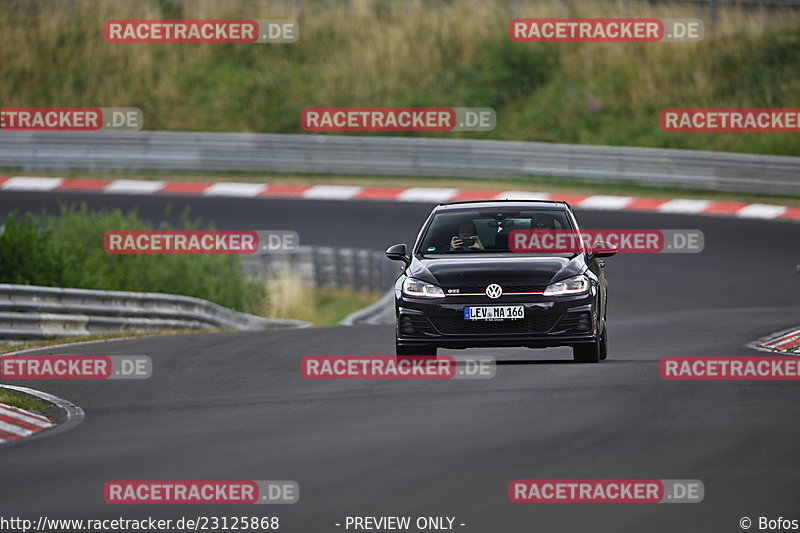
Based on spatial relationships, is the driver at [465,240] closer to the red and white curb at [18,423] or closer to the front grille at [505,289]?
the front grille at [505,289]

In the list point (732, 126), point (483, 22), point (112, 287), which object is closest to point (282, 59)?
point (483, 22)

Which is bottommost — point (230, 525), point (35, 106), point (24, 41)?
point (230, 525)

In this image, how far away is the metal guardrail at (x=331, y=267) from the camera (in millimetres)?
28078

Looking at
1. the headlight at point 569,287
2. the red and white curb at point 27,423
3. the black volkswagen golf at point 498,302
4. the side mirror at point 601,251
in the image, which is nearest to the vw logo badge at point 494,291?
the black volkswagen golf at point 498,302

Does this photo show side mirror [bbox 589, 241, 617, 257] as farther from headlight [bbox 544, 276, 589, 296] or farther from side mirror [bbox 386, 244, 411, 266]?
side mirror [bbox 386, 244, 411, 266]

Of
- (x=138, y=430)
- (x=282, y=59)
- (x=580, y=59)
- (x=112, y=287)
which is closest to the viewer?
(x=138, y=430)

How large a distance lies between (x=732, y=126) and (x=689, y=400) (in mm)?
24961

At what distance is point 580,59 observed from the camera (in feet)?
133

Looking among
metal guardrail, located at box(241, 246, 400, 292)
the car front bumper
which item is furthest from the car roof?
metal guardrail, located at box(241, 246, 400, 292)

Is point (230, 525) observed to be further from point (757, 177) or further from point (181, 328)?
point (757, 177)

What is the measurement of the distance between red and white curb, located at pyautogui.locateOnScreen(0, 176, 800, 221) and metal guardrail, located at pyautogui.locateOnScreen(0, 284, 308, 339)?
393 inches

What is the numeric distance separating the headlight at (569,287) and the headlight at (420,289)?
94 cm

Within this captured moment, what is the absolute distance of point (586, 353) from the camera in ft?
46.8

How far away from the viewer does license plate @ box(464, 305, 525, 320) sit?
13367 mm
